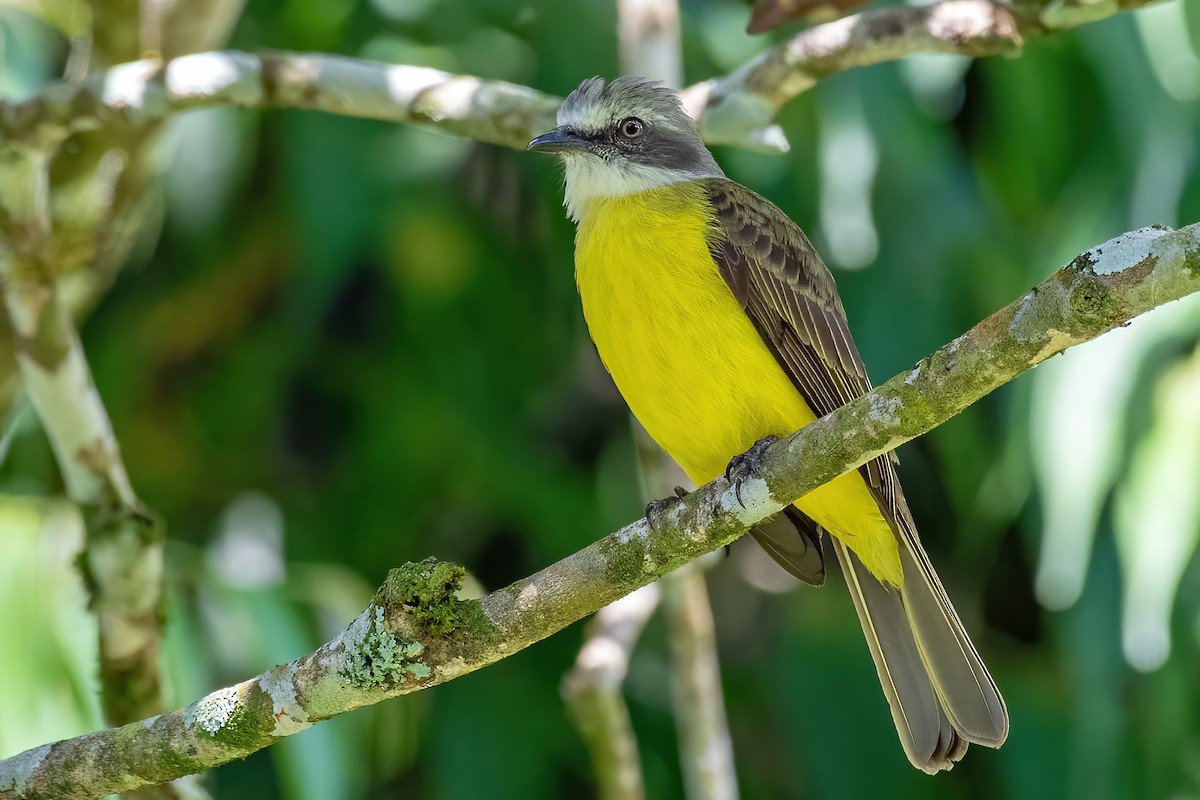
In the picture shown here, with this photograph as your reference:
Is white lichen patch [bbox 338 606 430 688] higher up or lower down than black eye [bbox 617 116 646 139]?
lower down

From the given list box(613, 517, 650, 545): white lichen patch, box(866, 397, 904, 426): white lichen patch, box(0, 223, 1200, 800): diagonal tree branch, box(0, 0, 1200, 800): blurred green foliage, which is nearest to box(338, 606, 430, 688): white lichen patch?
box(0, 223, 1200, 800): diagonal tree branch

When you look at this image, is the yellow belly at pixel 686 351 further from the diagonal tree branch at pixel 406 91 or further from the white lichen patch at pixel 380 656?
the white lichen patch at pixel 380 656

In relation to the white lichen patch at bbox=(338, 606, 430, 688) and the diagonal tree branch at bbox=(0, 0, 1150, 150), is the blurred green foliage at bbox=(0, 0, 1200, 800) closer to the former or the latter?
the diagonal tree branch at bbox=(0, 0, 1150, 150)

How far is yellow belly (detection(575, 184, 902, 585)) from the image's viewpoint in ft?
13.6

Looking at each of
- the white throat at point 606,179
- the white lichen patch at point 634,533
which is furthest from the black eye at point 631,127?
the white lichen patch at point 634,533

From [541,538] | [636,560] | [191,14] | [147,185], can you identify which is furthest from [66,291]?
[636,560]

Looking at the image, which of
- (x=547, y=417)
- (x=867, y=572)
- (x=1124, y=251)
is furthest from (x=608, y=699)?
(x=547, y=417)

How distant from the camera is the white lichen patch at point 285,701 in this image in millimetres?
3258

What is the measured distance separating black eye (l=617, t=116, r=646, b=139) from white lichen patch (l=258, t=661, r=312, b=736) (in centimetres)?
228

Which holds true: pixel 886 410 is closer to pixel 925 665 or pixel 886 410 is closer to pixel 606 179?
pixel 925 665

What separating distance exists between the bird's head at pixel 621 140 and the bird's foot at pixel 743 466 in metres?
1.06

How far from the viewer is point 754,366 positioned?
166 inches

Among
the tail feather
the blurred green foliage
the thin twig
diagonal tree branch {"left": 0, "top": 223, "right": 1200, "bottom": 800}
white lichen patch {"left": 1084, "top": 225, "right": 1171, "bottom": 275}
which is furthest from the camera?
the blurred green foliage

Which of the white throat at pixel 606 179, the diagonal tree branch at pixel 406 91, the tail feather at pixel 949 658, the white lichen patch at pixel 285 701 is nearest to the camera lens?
the white lichen patch at pixel 285 701
